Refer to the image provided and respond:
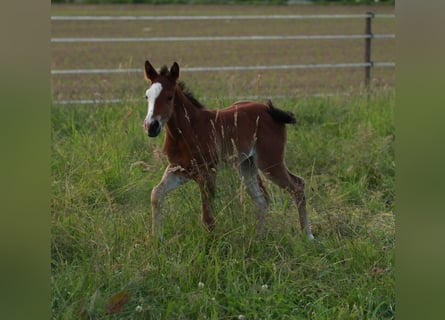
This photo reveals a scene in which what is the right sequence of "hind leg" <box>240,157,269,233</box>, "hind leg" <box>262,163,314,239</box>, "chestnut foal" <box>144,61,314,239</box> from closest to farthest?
"chestnut foal" <box>144,61,314,239</box>, "hind leg" <box>240,157,269,233</box>, "hind leg" <box>262,163,314,239</box>

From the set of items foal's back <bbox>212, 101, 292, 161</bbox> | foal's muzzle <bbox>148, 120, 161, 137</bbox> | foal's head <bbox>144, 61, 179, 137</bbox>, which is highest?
foal's head <bbox>144, 61, 179, 137</bbox>

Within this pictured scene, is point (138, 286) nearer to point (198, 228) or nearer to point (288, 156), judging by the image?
point (198, 228)

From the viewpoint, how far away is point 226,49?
17.5 meters

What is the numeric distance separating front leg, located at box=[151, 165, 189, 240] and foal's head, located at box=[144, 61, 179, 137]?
0.30 metres

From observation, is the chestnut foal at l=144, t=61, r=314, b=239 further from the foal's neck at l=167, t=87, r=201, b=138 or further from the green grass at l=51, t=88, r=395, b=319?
the green grass at l=51, t=88, r=395, b=319

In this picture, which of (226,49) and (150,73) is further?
(226,49)

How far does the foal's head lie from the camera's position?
407cm

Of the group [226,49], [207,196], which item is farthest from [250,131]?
[226,49]

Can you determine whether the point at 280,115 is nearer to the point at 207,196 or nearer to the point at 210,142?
the point at 210,142

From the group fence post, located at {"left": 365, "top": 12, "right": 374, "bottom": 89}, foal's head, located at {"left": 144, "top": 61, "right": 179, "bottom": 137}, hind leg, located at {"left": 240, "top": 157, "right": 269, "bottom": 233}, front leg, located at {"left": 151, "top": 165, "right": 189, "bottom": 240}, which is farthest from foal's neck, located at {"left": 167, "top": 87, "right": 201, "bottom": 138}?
fence post, located at {"left": 365, "top": 12, "right": 374, "bottom": 89}

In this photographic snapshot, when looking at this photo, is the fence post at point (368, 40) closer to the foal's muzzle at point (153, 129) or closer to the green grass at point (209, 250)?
the green grass at point (209, 250)

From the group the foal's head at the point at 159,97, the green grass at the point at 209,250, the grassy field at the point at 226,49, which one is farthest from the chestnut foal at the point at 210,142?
the grassy field at the point at 226,49

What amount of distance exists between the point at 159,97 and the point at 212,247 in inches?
35.2

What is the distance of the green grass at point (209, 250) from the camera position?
348 cm
